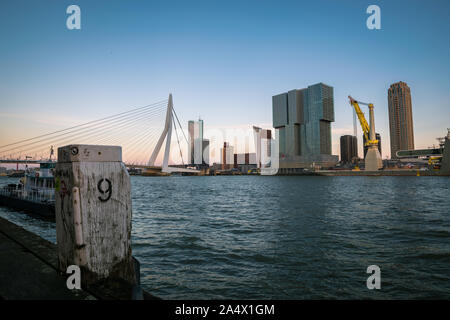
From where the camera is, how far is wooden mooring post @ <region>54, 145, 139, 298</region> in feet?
9.37

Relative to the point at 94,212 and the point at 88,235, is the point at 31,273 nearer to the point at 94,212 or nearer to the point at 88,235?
the point at 88,235

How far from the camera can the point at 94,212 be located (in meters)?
2.94

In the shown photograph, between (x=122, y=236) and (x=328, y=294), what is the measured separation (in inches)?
187

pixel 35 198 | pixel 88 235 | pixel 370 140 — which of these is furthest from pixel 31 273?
pixel 370 140

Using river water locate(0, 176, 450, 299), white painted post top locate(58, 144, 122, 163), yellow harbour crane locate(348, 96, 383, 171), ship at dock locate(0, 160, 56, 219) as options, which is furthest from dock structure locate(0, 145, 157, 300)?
yellow harbour crane locate(348, 96, 383, 171)

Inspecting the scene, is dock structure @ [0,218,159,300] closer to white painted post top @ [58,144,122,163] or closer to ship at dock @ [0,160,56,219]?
white painted post top @ [58,144,122,163]

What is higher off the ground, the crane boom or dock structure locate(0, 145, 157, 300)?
the crane boom

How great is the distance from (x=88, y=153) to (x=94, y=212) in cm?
63

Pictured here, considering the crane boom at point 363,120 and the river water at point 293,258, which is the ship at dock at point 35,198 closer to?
the river water at point 293,258

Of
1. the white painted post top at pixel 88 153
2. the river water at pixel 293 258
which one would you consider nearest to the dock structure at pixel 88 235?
the white painted post top at pixel 88 153

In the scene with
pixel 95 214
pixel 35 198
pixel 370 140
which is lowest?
pixel 35 198

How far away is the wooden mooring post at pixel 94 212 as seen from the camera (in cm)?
286
